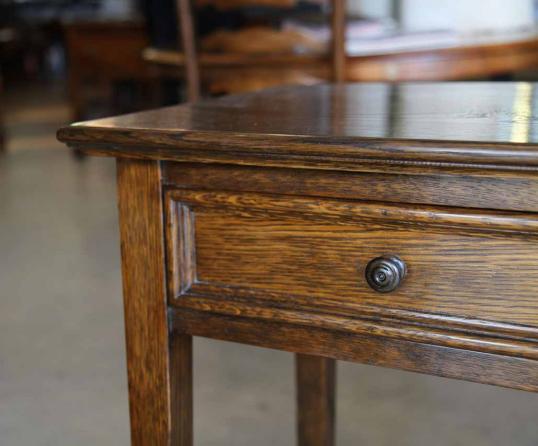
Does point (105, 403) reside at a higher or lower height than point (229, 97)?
lower

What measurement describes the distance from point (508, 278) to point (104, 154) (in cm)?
33

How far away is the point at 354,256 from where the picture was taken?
0.59 meters

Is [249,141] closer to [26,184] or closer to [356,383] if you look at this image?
[356,383]

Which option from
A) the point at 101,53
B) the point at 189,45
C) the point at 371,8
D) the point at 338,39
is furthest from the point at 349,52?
the point at 101,53

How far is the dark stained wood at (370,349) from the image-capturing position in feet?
1.85

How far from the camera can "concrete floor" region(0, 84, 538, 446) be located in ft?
3.97

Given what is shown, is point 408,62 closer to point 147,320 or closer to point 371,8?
point 371,8

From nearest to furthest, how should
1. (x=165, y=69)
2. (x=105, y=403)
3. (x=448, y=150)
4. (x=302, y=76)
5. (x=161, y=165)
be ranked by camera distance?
(x=448, y=150) → (x=161, y=165) → (x=105, y=403) → (x=302, y=76) → (x=165, y=69)

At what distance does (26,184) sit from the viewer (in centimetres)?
313

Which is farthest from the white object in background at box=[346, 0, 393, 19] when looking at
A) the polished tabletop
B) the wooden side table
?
the wooden side table

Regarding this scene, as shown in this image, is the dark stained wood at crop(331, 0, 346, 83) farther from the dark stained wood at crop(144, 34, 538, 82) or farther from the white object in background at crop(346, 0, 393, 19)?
the white object in background at crop(346, 0, 393, 19)

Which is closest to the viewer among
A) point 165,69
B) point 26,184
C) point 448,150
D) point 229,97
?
point 448,150

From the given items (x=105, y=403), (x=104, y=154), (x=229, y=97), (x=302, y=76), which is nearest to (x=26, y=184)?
(x=302, y=76)

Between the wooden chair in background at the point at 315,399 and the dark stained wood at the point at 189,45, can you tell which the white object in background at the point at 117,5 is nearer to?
the dark stained wood at the point at 189,45
